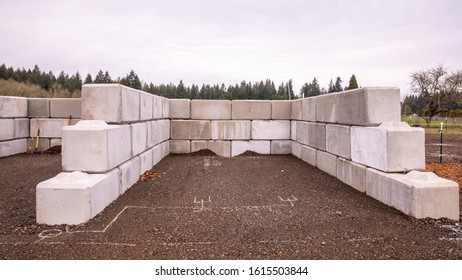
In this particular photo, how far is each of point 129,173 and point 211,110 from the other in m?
5.67

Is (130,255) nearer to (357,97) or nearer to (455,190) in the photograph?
(455,190)

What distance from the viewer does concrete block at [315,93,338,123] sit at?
7566 mm

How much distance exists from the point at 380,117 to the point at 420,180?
137 cm

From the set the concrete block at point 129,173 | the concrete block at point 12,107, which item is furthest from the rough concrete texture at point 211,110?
the concrete block at point 12,107

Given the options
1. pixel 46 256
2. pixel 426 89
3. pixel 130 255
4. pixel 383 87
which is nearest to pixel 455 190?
pixel 383 87

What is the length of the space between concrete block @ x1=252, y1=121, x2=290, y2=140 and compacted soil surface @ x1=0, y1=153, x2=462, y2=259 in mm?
4729

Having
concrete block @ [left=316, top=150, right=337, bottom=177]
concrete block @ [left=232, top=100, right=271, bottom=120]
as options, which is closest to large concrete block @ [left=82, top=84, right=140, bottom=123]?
concrete block @ [left=316, top=150, right=337, bottom=177]

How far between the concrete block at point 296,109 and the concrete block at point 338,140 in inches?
107

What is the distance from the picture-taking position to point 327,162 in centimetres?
808

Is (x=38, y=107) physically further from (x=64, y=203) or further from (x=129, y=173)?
(x=64, y=203)

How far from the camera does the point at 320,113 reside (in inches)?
338

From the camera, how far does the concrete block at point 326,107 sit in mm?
7566

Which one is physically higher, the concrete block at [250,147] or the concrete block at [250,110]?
the concrete block at [250,110]

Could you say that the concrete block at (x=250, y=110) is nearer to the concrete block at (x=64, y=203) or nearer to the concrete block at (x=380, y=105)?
the concrete block at (x=380, y=105)
